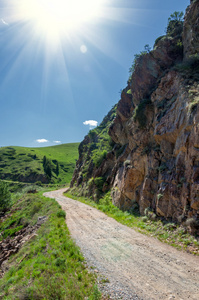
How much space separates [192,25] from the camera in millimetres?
17016

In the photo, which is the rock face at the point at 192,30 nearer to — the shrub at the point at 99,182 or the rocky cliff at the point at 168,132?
the rocky cliff at the point at 168,132

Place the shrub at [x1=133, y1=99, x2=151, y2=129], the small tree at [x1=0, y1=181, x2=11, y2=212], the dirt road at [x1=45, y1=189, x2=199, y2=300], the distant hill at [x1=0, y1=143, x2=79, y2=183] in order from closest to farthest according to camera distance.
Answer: the dirt road at [x1=45, y1=189, x2=199, y2=300], the shrub at [x1=133, y1=99, x2=151, y2=129], the small tree at [x1=0, y1=181, x2=11, y2=212], the distant hill at [x1=0, y1=143, x2=79, y2=183]

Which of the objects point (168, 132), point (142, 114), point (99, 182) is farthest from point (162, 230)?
point (99, 182)

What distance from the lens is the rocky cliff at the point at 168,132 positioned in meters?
11.4

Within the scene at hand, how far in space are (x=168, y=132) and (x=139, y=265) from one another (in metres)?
11.3

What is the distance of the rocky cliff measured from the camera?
447 inches

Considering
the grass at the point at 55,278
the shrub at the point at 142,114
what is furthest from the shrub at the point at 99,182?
the grass at the point at 55,278

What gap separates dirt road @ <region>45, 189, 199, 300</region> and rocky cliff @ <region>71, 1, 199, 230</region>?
3.03 meters

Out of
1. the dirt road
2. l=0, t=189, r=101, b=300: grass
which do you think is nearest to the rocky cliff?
the dirt road

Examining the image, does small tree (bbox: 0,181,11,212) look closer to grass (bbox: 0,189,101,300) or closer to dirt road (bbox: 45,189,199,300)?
grass (bbox: 0,189,101,300)

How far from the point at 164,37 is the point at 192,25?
4.55 m

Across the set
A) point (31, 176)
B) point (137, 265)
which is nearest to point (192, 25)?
point (137, 265)

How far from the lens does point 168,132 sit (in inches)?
568

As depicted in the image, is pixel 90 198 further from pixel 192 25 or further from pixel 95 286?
pixel 192 25
